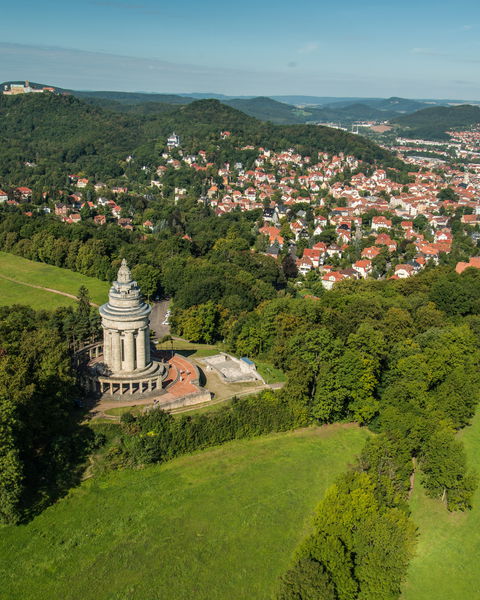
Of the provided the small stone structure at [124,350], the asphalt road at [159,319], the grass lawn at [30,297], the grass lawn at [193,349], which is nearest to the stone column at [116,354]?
the small stone structure at [124,350]

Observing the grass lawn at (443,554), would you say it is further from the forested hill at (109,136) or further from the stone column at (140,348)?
the forested hill at (109,136)

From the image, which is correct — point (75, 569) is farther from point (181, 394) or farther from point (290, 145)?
point (290, 145)

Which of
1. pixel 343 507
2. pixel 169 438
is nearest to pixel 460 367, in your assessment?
pixel 343 507

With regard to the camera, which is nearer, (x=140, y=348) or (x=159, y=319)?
(x=140, y=348)

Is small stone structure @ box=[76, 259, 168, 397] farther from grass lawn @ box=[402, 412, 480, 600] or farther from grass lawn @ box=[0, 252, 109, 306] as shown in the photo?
grass lawn @ box=[0, 252, 109, 306]

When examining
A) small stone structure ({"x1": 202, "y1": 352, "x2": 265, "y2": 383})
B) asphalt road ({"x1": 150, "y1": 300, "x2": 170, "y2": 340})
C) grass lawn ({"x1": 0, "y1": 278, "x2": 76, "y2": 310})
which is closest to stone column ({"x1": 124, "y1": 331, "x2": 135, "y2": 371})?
small stone structure ({"x1": 202, "y1": 352, "x2": 265, "y2": 383})

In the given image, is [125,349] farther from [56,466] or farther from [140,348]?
[56,466]

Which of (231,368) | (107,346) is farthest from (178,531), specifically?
(231,368)
